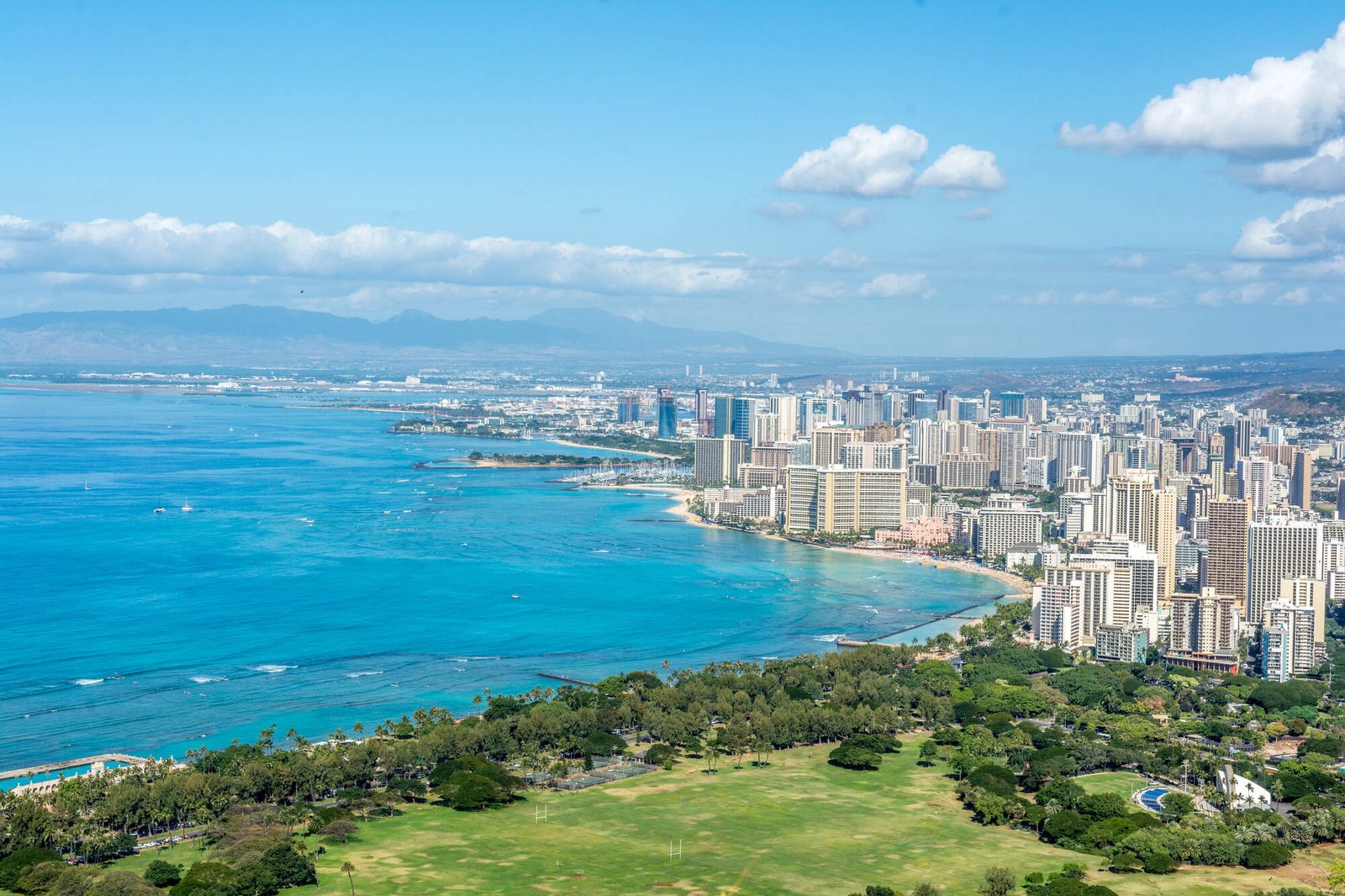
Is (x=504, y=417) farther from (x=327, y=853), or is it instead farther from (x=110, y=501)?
(x=327, y=853)

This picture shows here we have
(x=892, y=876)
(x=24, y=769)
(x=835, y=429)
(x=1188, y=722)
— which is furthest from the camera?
(x=835, y=429)

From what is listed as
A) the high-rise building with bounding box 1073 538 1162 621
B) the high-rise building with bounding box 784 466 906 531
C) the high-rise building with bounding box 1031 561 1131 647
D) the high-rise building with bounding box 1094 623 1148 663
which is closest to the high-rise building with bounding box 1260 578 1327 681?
the high-rise building with bounding box 1094 623 1148 663

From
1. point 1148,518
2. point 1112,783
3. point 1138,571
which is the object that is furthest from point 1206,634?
point 1112,783

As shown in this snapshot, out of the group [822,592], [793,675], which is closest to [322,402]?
[822,592]

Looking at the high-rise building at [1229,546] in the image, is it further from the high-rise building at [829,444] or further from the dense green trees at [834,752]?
the high-rise building at [829,444]

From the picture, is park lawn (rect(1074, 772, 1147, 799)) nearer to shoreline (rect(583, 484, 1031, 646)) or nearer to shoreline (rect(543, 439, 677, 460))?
shoreline (rect(583, 484, 1031, 646))

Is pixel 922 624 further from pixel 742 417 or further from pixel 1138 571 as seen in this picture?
pixel 742 417
